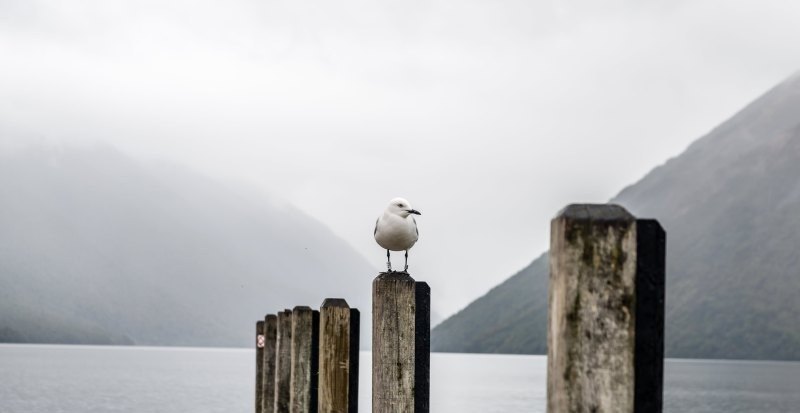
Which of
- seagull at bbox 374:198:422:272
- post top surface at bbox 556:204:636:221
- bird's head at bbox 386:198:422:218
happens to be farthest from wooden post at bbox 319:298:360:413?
post top surface at bbox 556:204:636:221

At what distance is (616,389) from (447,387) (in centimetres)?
15588

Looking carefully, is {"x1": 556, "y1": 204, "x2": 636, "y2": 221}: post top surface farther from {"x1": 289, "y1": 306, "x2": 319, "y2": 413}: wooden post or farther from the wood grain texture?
the wood grain texture

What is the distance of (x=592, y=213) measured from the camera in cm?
434

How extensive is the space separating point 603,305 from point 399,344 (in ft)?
13.1

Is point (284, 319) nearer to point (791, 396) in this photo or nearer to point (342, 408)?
point (342, 408)

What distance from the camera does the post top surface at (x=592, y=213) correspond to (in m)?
4.34

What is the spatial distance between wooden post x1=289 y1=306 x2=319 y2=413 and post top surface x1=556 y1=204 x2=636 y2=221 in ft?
24.1

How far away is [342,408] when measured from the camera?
991 centimetres

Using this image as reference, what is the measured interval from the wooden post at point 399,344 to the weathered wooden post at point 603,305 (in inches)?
150

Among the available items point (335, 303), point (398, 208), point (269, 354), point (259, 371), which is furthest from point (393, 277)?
point (259, 371)

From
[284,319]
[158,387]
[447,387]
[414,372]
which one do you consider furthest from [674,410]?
[414,372]

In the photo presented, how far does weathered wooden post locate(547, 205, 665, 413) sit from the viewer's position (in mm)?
4336

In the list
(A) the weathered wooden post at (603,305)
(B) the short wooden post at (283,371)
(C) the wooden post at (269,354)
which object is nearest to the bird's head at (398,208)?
(B) the short wooden post at (283,371)

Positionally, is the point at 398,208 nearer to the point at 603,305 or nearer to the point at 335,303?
the point at 335,303
